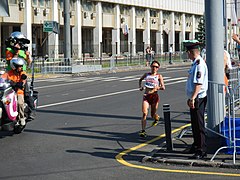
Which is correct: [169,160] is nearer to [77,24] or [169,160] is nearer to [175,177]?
[175,177]

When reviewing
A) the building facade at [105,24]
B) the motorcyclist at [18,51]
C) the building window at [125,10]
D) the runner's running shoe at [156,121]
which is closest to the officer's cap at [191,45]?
the runner's running shoe at [156,121]

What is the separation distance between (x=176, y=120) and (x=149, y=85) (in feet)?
7.01

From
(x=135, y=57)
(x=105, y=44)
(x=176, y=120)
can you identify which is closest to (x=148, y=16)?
(x=105, y=44)

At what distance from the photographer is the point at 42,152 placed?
31.8 ft

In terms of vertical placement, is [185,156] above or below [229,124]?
below

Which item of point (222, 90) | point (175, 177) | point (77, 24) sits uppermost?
point (77, 24)

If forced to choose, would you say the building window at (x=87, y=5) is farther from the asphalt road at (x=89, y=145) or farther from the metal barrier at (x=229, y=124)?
the metal barrier at (x=229, y=124)

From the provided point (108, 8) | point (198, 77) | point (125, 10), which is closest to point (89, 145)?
point (198, 77)

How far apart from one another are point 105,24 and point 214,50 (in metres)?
57.5

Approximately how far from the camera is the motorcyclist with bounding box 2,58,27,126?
36.7 ft

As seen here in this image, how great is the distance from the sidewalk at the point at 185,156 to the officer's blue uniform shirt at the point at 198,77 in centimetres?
105

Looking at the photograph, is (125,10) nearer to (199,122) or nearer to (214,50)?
(214,50)

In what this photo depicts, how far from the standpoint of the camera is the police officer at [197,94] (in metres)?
8.63

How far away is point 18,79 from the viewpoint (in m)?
11.4
